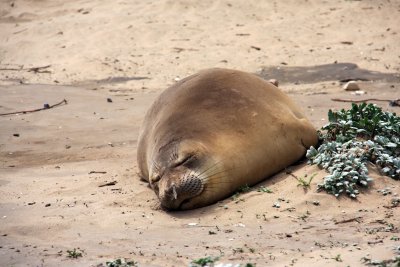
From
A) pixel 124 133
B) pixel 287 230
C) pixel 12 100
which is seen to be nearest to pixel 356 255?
pixel 287 230

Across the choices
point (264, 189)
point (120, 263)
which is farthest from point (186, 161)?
point (120, 263)

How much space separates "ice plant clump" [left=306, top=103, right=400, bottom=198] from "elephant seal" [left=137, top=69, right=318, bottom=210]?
0.93ft

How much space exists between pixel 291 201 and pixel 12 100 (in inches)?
212

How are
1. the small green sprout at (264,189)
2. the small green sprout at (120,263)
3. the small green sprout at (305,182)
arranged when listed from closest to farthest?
the small green sprout at (120,263), the small green sprout at (305,182), the small green sprout at (264,189)

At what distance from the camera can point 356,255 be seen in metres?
4.74

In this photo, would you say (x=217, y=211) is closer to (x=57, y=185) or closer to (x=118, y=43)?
(x=57, y=185)

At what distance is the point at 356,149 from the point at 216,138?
0.99 metres

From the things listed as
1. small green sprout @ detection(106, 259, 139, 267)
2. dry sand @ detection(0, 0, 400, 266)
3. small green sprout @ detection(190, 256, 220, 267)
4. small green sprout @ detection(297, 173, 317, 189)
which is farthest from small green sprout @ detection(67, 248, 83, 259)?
small green sprout @ detection(297, 173, 317, 189)

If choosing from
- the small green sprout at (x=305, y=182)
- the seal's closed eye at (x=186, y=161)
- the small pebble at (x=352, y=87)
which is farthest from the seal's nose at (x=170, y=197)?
the small pebble at (x=352, y=87)

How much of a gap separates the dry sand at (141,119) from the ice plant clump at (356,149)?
0.36 feet

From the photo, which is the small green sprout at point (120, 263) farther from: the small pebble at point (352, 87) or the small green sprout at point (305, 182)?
the small pebble at point (352, 87)

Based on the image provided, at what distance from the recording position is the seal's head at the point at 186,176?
6059 millimetres

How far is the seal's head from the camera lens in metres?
6.06

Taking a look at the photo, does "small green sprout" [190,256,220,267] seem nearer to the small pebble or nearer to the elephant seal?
the elephant seal
